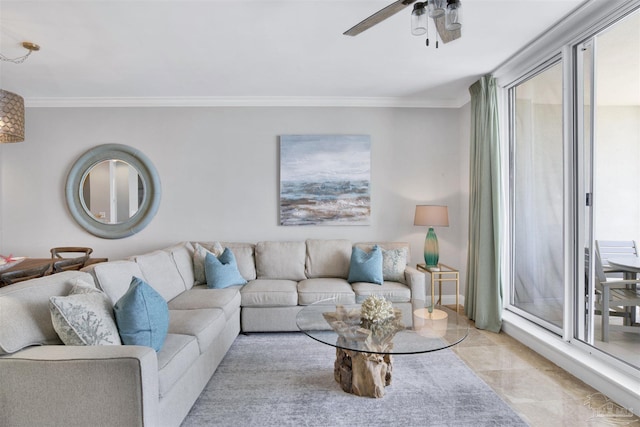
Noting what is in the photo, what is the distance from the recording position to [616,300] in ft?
7.93

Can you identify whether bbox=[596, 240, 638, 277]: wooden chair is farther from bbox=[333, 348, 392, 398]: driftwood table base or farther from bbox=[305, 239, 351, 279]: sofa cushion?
bbox=[305, 239, 351, 279]: sofa cushion

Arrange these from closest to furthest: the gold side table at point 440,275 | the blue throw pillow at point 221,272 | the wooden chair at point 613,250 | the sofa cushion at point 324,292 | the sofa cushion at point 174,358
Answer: the sofa cushion at point 174,358, the wooden chair at point 613,250, the sofa cushion at point 324,292, the blue throw pillow at point 221,272, the gold side table at point 440,275

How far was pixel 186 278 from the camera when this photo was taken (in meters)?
3.41

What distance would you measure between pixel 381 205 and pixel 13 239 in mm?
4753

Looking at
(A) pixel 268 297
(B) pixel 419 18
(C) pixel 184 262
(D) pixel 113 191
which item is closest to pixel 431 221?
(A) pixel 268 297

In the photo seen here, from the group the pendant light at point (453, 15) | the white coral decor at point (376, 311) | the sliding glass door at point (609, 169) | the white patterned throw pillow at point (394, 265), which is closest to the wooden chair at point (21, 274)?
the white coral decor at point (376, 311)

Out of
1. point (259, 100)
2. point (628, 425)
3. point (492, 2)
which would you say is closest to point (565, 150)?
point (492, 2)

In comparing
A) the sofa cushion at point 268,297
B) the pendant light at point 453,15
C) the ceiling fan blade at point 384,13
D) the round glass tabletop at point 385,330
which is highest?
the ceiling fan blade at point 384,13

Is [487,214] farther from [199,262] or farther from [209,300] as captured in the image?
[199,262]

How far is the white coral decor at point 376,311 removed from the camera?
7.21 feet

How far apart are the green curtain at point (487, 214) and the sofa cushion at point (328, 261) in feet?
4.71

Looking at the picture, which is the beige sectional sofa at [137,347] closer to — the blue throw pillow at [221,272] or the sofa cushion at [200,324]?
the sofa cushion at [200,324]

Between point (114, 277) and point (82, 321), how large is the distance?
0.70 meters

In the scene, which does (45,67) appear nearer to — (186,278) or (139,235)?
(139,235)
